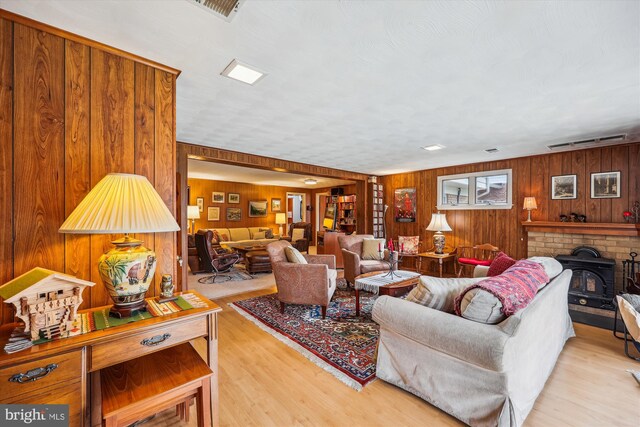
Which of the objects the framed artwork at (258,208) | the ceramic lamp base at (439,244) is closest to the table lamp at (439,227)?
the ceramic lamp base at (439,244)

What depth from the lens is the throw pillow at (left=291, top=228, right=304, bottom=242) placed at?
8320mm

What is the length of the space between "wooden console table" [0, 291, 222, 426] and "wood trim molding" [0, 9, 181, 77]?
5.27 feet

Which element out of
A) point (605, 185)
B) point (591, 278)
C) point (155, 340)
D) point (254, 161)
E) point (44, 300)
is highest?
point (254, 161)

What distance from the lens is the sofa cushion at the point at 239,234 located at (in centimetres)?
837

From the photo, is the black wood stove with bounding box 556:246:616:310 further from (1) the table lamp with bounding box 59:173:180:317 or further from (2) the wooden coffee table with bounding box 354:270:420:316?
(1) the table lamp with bounding box 59:173:180:317

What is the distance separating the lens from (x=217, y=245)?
23.1 ft

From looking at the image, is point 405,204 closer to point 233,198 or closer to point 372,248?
point 372,248

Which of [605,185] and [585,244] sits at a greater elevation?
[605,185]

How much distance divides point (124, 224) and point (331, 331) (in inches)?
93.3

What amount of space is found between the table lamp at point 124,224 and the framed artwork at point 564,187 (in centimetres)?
582

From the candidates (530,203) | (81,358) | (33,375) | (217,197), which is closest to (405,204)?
(530,203)

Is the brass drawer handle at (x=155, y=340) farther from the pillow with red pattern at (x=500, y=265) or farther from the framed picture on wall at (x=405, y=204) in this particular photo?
the framed picture on wall at (x=405, y=204)

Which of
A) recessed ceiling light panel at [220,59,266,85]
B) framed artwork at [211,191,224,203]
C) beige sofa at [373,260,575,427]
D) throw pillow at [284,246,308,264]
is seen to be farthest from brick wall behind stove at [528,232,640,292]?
framed artwork at [211,191,224,203]

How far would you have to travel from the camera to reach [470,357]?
1650 mm
